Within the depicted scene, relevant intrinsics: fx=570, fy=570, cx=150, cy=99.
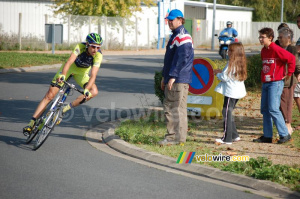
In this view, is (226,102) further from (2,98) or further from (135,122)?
(2,98)

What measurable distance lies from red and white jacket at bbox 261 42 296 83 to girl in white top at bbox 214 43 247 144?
36cm

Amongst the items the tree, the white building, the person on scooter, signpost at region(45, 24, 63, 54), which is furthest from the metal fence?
the person on scooter

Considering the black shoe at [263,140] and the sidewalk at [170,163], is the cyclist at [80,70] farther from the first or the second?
the black shoe at [263,140]

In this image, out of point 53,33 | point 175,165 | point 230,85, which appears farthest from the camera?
point 53,33

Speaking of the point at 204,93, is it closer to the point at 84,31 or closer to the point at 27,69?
the point at 27,69

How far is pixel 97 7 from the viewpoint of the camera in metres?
39.3

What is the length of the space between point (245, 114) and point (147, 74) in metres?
9.20

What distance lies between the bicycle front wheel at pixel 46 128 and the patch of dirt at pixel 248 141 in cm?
240

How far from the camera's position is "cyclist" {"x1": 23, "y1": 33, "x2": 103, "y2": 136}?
28.6 feet

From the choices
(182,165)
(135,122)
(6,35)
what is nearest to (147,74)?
(135,122)

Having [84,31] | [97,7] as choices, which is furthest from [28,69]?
[84,31]

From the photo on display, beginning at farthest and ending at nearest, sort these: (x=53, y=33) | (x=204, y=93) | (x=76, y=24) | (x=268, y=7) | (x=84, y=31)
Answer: (x=268, y=7)
(x=84, y=31)
(x=76, y=24)
(x=53, y=33)
(x=204, y=93)

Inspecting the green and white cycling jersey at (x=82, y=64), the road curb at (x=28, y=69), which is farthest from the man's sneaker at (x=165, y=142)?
the road curb at (x=28, y=69)

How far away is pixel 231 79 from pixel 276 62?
76 centimetres
